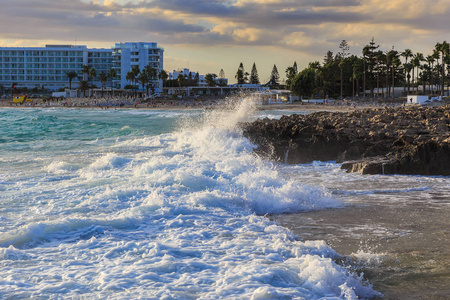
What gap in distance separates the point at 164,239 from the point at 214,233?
0.78 metres

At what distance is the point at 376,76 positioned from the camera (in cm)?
9562

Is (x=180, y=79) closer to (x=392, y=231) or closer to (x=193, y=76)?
(x=193, y=76)

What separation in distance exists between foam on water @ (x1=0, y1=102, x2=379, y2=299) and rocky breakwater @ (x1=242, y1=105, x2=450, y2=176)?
3535mm

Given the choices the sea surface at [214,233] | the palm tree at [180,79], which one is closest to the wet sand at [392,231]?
the sea surface at [214,233]

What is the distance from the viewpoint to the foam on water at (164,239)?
5043 millimetres

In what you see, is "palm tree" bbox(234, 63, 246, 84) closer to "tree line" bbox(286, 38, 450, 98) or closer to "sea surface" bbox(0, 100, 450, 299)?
"tree line" bbox(286, 38, 450, 98)

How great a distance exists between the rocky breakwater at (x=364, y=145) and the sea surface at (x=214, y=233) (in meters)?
0.64

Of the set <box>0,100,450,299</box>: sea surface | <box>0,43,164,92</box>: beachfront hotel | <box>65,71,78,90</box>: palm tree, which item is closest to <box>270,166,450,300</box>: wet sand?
<box>0,100,450,299</box>: sea surface

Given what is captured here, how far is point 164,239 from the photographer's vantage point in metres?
6.64

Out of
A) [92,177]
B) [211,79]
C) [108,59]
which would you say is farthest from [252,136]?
[108,59]

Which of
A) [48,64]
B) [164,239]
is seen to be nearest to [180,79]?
[48,64]

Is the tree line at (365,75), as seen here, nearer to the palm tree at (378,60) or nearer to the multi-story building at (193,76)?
the palm tree at (378,60)

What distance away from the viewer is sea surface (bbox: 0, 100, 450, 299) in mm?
5121

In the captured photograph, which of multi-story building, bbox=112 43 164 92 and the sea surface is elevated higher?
multi-story building, bbox=112 43 164 92
